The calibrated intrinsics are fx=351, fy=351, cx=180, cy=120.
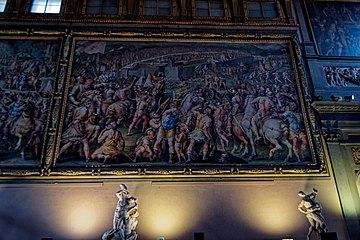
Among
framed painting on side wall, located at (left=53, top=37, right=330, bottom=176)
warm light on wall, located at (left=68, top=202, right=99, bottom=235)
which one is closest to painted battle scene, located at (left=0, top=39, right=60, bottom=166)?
framed painting on side wall, located at (left=53, top=37, right=330, bottom=176)

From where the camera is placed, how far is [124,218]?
23.8ft

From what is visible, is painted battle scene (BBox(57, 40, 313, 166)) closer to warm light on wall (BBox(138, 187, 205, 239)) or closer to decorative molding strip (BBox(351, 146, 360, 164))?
warm light on wall (BBox(138, 187, 205, 239))

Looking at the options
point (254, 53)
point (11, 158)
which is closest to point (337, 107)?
point (254, 53)

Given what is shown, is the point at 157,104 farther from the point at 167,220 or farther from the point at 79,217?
the point at 79,217

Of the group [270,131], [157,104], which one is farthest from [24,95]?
[270,131]

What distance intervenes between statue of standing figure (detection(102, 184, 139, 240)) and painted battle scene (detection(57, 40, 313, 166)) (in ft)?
3.90

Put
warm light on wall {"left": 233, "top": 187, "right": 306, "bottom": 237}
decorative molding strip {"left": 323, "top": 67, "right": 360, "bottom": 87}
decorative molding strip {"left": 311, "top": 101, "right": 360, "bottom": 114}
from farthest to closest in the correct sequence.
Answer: decorative molding strip {"left": 323, "top": 67, "right": 360, "bottom": 87}, decorative molding strip {"left": 311, "top": 101, "right": 360, "bottom": 114}, warm light on wall {"left": 233, "top": 187, "right": 306, "bottom": 237}

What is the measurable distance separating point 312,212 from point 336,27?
6420 mm

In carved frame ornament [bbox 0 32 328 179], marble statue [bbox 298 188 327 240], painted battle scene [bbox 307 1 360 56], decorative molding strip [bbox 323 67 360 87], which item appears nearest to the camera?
marble statue [bbox 298 188 327 240]

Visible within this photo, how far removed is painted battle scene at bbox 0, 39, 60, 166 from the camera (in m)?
8.59

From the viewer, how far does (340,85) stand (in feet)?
33.0

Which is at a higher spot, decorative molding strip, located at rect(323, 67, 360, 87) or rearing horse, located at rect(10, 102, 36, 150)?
decorative molding strip, located at rect(323, 67, 360, 87)

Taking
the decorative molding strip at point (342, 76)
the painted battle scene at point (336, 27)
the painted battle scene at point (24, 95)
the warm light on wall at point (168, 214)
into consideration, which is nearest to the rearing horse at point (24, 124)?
the painted battle scene at point (24, 95)

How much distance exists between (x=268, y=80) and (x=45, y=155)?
248 inches
